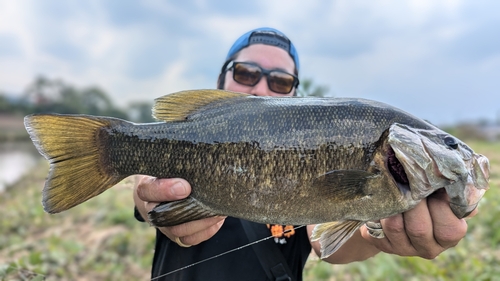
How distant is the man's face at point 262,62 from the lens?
128 inches

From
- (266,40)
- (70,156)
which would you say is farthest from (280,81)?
(70,156)

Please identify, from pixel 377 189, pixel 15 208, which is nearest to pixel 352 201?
pixel 377 189

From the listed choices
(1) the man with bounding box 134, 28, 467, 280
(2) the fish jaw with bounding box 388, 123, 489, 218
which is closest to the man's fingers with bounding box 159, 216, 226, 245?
(1) the man with bounding box 134, 28, 467, 280

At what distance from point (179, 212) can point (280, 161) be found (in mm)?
618

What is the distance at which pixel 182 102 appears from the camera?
1903 millimetres

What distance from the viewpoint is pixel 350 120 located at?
69.7 inches

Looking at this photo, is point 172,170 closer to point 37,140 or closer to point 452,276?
point 37,140

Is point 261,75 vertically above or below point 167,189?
above

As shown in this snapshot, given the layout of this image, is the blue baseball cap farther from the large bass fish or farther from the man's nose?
the large bass fish

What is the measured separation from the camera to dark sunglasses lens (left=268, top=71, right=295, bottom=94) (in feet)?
10.8

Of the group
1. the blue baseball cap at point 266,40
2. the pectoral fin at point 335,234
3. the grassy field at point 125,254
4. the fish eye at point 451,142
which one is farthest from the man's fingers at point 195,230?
the blue baseball cap at point 266,40

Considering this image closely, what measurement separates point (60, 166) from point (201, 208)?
76 cm

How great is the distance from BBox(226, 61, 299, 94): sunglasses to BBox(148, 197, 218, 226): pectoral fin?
172cm

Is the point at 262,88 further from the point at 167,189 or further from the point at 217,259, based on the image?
the point at 167,189
